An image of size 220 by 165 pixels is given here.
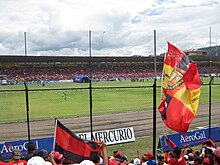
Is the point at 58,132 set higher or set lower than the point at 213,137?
higher

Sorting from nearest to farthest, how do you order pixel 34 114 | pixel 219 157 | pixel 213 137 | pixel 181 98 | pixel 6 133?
pixel 219 157 → pixel 181 98 → pixel 213 137 → pixel 6 133 → pixel 34 114

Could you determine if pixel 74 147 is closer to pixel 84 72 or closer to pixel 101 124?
pixel 101 124

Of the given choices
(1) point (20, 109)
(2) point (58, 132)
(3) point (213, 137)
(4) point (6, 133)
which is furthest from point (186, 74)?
(1) point (20, 109)

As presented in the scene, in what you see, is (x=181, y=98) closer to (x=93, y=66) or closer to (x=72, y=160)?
(x=72, y=160)

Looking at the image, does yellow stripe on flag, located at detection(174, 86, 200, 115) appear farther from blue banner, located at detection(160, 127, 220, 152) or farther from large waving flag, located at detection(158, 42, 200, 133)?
blue banner, located at detection(160, 127, 220, 152)

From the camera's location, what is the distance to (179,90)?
324 inches

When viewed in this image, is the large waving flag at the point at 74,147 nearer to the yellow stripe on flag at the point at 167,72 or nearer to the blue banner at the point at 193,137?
the yellow stripe on flag at the point at 167,72

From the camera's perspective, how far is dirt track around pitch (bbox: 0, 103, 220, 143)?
49.7 feet

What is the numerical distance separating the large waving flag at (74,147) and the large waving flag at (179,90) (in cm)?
263

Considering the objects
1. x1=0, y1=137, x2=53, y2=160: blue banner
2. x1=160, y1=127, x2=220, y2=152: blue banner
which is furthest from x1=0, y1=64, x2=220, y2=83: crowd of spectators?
x1=160, y1=127, x2=220, y2=152: blue banner

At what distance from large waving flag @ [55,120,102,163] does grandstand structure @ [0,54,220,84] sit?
5536 centimetres

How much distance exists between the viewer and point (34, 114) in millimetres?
21953

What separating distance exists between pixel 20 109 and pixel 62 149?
18.9 metres

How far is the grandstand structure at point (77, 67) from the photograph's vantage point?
222 feet
